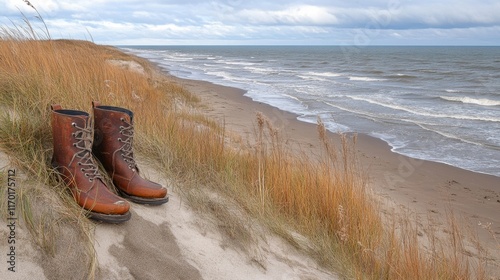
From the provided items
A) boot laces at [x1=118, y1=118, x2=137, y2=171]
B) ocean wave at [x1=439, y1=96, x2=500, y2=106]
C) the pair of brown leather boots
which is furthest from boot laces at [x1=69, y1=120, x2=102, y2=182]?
ocean wave at [x1=439, y1=96, x2=500, y2=106]

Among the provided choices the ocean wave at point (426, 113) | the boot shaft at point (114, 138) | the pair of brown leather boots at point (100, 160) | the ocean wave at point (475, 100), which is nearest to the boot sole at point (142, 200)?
the pair of brown leather boots at point (100, 160)

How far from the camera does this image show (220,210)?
350cm

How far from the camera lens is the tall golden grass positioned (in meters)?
3.09

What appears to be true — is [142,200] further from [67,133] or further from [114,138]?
[67,133]

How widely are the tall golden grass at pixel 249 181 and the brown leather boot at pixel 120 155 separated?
37 cm

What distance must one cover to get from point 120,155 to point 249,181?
4.27ft

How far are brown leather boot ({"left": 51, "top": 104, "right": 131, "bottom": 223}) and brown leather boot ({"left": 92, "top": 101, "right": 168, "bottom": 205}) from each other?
0.25 metres

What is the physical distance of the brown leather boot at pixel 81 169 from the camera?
2.78 m

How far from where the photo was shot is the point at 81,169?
9.44 feet

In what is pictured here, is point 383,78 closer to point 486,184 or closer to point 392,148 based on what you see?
point 392,148

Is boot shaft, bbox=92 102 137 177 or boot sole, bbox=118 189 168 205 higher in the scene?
boot shaft, bbox=92 102 137 177

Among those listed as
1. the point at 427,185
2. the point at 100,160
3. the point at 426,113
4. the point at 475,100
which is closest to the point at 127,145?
the point at 100,160

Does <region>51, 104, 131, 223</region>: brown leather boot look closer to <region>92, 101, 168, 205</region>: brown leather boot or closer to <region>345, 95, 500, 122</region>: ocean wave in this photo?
<region>92, 101, 168, 205</region>: brown leather boot

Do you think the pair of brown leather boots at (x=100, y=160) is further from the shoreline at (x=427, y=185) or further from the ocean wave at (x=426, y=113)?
the ocean wave at (x=426, y=113)
